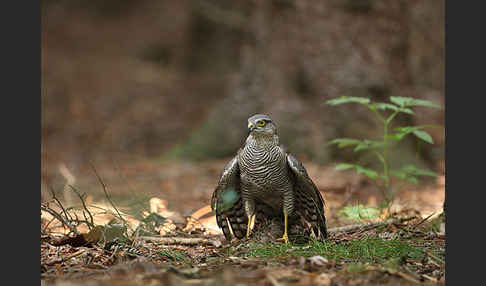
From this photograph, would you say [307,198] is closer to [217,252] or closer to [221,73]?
[217,252]

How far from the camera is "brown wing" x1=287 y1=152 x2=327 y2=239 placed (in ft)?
12.8

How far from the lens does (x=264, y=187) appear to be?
3930 mm

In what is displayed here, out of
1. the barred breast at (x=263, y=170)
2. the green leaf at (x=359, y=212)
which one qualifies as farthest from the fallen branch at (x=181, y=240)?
the green leaf at (x=359, y=212)

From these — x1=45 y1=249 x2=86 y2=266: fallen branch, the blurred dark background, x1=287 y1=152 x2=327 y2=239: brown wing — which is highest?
the blurred dark background

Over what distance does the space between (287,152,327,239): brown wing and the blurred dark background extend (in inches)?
127

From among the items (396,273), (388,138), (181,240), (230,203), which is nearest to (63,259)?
(181,240)

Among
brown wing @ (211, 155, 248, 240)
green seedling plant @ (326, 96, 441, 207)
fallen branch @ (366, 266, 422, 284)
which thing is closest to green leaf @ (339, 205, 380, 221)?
green seedling plant @ (326, 96, 441, 207)

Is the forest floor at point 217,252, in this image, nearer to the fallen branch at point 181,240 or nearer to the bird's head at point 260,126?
the fallen branch at point 181,240

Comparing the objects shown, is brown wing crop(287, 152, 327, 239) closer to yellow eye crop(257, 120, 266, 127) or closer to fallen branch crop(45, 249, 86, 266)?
yellow eye crop(257, 120, 266, 127)

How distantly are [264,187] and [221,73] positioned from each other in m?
11.7

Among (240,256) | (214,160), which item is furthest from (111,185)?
(240,256)

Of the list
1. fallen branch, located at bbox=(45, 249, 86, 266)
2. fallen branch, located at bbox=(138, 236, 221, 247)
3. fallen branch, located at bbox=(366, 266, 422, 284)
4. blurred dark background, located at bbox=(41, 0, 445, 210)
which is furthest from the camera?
blurred dark background, located at bbox=(41, 0, 445, 210)

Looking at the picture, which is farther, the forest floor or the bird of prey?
the bird of prey

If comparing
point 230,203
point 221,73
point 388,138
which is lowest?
point 230,203
